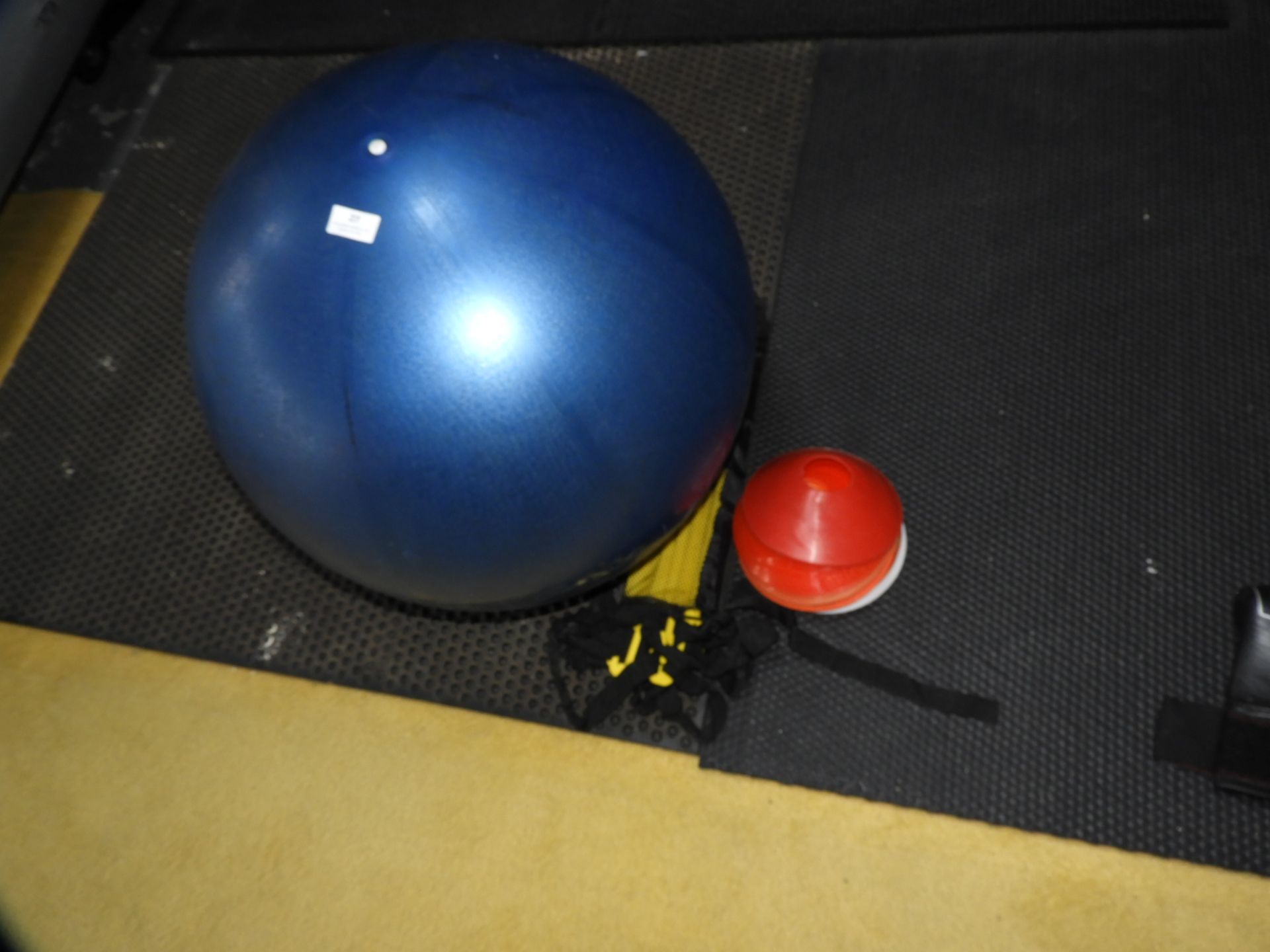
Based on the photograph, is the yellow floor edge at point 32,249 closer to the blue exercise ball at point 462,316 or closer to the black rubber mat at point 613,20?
the black rubber mat at point 613,20

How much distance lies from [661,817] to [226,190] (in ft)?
3.53

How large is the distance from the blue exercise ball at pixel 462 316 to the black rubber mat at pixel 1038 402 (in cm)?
54

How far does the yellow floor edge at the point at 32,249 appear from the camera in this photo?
2092 millimetres

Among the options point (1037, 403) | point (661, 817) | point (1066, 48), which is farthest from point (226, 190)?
point (1066, 48)

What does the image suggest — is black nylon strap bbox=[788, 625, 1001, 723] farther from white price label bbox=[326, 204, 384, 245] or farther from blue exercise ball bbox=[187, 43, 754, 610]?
white price label bbox=[326, 204, 384, 245]

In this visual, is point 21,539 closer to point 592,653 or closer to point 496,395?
point 592,653

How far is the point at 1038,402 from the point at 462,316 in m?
1.07

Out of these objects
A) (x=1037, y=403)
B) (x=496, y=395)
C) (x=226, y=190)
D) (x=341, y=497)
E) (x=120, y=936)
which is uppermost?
(x=226, y=190)

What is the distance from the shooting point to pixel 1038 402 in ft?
5.50

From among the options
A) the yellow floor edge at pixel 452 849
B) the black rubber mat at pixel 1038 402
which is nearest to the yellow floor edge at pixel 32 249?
the yellow floor edge at pixel 452 849

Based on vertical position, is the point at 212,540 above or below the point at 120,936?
above

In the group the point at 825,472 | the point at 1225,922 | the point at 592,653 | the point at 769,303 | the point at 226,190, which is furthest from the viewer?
the point at 769,303

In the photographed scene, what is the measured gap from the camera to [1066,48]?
1959 mm

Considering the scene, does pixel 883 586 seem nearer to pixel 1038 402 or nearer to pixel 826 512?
pixel 826 512
